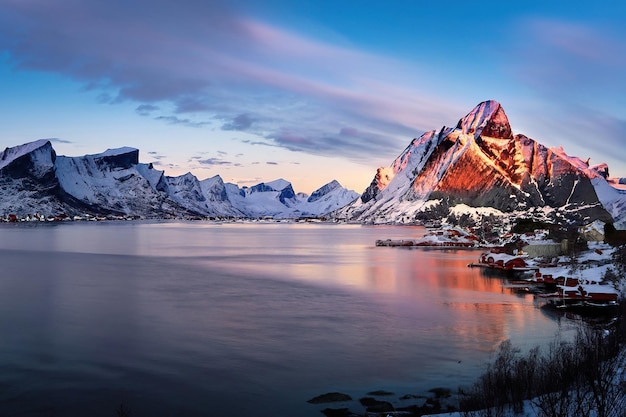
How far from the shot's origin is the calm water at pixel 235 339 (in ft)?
61.7

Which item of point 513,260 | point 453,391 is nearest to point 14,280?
point 453,391

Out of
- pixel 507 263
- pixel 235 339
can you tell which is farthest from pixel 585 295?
pixel 507 263

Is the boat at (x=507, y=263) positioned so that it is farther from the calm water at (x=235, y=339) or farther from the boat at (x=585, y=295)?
the boat at (x=585, y=295)

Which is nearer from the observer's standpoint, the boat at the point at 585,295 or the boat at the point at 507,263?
the boat at the point at 585,295

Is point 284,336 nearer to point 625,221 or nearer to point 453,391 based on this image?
point 453,391

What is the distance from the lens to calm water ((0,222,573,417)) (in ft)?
61.7


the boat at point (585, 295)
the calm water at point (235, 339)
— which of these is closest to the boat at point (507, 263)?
the calm water at point (235, 339)

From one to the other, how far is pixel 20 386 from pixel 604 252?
5583cm

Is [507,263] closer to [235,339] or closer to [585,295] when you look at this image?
[585,295]

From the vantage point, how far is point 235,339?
27031 millimetres

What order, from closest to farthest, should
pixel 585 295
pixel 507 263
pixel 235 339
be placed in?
pixel 235 339 < pixel 585 295 < pixel 507 263

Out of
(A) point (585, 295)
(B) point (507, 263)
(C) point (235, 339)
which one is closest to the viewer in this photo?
(C) point (235, 339)

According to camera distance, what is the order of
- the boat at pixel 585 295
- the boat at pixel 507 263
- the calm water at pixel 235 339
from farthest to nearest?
the boat at pixel 507 263 < the boat at pixel 585 295 < the calm water at pixel 235 339

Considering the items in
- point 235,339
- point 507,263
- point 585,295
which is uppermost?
point 507,263
